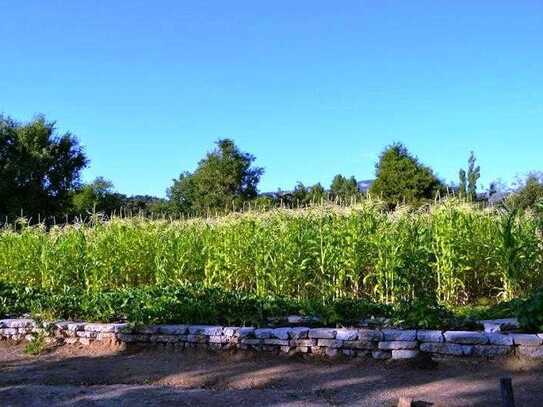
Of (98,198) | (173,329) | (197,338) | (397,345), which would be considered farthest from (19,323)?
(98,198)

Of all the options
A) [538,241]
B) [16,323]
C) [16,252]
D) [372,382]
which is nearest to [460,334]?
[372,382]

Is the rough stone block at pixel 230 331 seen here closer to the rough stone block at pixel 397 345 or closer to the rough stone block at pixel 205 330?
the rough stone block at pixel 205 330

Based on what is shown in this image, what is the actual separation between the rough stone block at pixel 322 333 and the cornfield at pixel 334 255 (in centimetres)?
220

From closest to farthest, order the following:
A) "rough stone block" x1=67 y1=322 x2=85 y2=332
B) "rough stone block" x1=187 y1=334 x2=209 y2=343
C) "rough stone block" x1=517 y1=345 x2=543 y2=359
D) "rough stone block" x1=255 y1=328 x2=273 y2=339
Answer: "rough stone block" x1=517 y1=345 x2=543 y2=359 < "rough stone block" x1=255 y1=328 x2=273 y2=339 < "rough stone block" x1=187 y1=334 x2=209 y2=343 < "rough stone block" x1=67 y1=322 x2=85 y2=332

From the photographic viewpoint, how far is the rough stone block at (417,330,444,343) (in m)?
5.57

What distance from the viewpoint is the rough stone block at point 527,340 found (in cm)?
529

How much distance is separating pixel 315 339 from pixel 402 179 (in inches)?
851

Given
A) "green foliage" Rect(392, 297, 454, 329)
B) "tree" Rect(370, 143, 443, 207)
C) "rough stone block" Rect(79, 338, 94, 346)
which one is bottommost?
"rough stone block" Rect(79, 338, 94, 346)

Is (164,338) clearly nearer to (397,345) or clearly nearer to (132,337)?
(132,337)

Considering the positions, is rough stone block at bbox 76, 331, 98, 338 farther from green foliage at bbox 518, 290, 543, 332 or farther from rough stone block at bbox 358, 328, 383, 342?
green foliage at bbox 518, 290, 543, 332

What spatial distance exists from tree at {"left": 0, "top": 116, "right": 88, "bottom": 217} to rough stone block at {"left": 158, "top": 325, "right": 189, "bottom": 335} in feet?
86.1

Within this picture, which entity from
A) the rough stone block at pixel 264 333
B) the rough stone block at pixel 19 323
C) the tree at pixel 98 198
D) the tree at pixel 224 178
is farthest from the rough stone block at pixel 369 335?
the tree at pixel 98 198

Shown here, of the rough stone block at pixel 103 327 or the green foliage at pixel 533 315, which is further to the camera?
the rough stone block at pixel 103 327

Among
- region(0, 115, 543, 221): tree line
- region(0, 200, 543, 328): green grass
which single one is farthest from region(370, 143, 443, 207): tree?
region(0, 200, 543, 328): green grass
